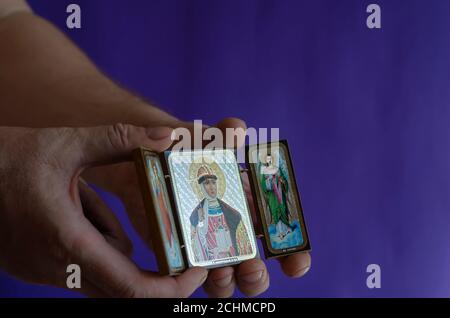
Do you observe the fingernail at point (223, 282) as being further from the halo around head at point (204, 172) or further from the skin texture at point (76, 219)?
the halo around head at point (204, 172)

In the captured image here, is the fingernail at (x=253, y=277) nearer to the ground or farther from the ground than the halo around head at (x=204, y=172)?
nearer to the ground

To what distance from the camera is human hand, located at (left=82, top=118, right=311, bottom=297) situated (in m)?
0.97

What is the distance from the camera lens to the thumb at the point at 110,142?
0.86 metres

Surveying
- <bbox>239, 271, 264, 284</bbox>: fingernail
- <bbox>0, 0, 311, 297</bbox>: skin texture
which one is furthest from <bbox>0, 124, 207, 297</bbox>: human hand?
<bbox>239, 271, 264, 284</bbox>: fingernail

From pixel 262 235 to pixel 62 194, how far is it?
14.9 inches

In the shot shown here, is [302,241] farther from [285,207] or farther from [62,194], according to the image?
[62,194]

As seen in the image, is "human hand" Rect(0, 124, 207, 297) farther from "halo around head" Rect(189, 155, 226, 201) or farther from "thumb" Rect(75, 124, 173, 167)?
"halo around head" Rect(189, 155, 226, 201)

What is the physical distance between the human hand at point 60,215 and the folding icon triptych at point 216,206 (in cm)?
4

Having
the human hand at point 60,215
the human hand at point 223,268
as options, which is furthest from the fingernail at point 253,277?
the human hand at point 60,215

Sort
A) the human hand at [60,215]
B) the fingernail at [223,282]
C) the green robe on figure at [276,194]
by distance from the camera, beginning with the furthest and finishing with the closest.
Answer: the green robe on figure at [276,194] → the fingernail at [223,282] → the human hand at [60,215]

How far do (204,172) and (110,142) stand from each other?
7.8 inches

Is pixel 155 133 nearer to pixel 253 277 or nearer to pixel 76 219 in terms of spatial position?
pixel 76 219

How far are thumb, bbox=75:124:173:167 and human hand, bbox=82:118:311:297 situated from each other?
0.68 feet

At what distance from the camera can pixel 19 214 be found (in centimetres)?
83
